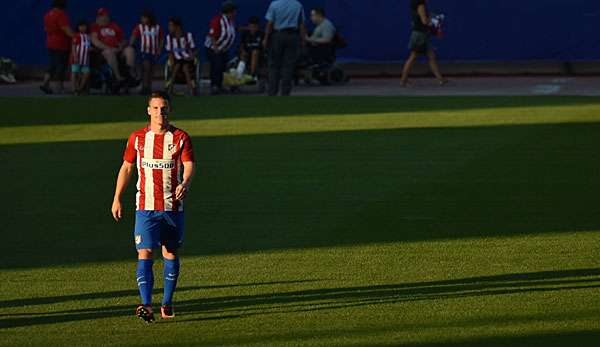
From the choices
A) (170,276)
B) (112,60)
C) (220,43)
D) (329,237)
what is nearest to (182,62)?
(220,43)

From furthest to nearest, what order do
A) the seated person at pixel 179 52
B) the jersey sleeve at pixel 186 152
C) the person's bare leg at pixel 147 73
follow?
the person's bare leg at pixel 147 73
the seated person at pixel 179 52
the jersey sleeve at pixel 186 152

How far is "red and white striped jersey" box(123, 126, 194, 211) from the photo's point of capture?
879 centimetres

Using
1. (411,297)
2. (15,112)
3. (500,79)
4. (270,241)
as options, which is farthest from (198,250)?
(500,79)

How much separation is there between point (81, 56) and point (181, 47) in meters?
2.13

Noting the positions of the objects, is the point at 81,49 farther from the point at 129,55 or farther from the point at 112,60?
the point at 129,55

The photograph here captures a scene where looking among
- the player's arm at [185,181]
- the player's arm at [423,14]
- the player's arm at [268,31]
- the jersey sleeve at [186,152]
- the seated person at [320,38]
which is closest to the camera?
the player's arm at [185,181]

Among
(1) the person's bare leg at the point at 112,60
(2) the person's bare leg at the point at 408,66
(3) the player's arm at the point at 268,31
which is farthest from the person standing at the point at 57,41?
(2) the person's bare leg at the point at 408,66

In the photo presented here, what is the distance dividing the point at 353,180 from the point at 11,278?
20.4 feet

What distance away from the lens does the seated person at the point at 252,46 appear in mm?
31750

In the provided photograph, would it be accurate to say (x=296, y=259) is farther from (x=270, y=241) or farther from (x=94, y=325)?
(x=94, y=325)

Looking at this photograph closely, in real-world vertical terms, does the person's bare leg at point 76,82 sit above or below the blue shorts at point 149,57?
below

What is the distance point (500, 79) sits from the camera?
35.0m

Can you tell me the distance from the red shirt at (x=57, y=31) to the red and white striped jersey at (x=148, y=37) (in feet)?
5.10

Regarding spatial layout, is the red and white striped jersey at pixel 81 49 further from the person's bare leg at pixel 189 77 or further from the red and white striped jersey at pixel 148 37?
the person's bare leg at pixel 189 77
